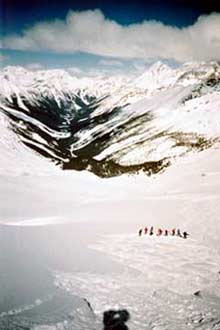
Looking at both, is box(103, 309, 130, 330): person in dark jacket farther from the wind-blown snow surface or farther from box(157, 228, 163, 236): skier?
box(157, 228, 163, 236): skier

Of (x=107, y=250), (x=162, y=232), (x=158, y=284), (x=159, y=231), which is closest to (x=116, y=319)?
(x=158, y=284)

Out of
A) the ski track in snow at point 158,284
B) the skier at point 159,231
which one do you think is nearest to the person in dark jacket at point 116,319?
the ski track in snow at point 158,284

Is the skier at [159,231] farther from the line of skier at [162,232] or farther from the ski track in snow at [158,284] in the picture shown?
the ski track in snow at [158,284]

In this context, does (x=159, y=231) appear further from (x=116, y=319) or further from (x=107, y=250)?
(x=116, y=319)

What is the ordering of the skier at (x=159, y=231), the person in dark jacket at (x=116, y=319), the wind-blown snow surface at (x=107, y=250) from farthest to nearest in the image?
1. the skier at (x=159, y=231)
2. the wind-blown snow surface at (x=107, y=250)
3. the person in dark jacket at (x=116, y=319)

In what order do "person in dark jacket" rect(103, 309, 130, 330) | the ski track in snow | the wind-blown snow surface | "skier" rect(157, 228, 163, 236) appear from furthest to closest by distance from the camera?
"skier" rect(157, 228, 163, 236) < the wind-blown snow surface < the ski track in snow < "person in dark jacket" rect(103, 309, 130, 330)

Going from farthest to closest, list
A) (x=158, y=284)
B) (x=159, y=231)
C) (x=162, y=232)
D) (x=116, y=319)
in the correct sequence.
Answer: (x=162, y=232), (x=159, y=231), (x=158, y=284), (x=116, y=319)

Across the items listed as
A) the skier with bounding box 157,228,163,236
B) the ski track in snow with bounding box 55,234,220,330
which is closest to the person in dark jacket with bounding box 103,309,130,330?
the ski track in snow with bounding box 55,234,220,330

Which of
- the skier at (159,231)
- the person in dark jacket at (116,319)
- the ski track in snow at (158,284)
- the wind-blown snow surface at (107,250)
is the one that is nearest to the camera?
the person in dark jacket at (116,319)
